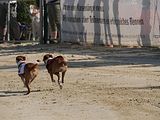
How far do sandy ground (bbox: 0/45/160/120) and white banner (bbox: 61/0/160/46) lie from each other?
256 centimetres

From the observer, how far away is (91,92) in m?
12.7

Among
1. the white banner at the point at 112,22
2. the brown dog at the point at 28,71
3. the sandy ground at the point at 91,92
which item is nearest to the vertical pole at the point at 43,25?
the white banner at the point at 112,22

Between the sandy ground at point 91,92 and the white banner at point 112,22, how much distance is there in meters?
2.56

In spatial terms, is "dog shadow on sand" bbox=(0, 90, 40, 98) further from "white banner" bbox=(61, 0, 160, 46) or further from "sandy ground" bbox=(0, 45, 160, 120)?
"white banner" bbox=(61, 0, 160, 46)

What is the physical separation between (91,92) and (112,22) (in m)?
11.5

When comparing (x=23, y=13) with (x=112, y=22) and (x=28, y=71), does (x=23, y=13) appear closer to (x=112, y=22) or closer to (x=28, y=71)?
(x=112, y=22)

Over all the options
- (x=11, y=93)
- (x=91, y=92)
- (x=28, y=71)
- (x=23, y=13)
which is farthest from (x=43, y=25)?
(x=28, y=71)

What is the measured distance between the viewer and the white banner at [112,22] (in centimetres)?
2239

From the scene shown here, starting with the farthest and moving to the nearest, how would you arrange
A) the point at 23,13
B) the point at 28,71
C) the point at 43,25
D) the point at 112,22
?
the point at 23,13
the point at 43,25
the point at 112,22
the point at 28,71

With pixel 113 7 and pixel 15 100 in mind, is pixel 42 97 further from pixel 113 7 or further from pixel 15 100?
pixel 113 7

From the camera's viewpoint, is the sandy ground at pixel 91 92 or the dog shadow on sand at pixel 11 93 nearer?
the sandy ground at pixel 91 92

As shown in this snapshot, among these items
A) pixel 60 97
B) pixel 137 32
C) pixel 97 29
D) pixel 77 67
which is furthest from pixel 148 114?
pixel 97 29

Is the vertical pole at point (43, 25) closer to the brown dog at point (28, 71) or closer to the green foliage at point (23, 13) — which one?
the green foliage at point (23, 13)

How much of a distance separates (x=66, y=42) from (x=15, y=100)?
1436 cm
